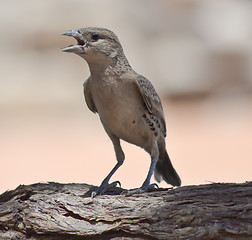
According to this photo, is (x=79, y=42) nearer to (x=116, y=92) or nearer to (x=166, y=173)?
(x=116, y=92)

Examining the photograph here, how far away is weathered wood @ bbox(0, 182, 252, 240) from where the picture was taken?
15.1ft

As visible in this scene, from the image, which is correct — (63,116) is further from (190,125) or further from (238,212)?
(238,212)

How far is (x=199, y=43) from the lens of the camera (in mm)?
16031

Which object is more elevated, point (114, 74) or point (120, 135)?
point (114, 74)

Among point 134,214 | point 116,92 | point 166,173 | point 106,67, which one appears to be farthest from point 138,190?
point 166,173

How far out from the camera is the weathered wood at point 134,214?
15.1 ft

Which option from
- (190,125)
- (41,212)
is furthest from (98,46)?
(190,125)

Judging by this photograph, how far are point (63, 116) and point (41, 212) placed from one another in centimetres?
966

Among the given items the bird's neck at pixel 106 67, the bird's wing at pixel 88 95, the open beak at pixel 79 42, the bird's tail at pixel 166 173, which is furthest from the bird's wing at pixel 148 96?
the bird's tail at pixel 166 173

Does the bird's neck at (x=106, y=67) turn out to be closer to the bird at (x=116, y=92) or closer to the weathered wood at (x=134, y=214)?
the bird at (x=116, y=92)

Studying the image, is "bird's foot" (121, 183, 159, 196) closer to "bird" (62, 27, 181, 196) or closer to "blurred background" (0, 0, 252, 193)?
"bird" (62, 27, 181, 196)

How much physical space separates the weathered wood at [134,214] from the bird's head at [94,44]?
131 cm

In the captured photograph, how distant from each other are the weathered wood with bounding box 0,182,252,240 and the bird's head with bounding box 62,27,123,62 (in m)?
1.31

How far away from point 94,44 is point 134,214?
166 cm
